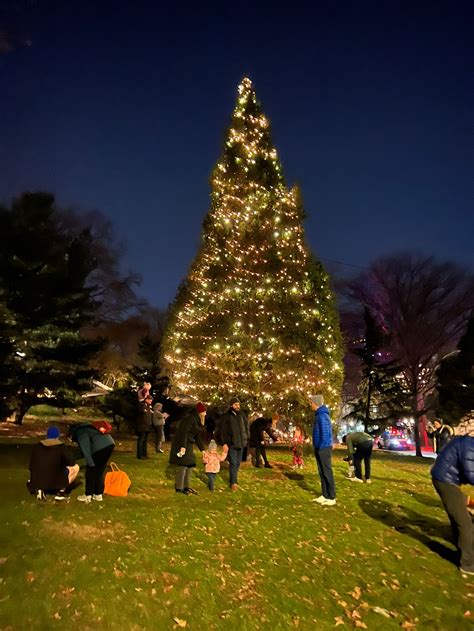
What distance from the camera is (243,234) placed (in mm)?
17250

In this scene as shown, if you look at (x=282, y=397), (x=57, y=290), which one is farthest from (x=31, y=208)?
(x=282, y=397)

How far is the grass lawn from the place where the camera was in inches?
177

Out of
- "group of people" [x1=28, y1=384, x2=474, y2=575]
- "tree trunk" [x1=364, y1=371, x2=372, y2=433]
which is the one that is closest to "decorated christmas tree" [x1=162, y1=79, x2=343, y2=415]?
"group of people" [x1=28, y1=384, x2=474, y2=575]

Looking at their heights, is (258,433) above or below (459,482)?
above

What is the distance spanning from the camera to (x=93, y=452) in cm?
751

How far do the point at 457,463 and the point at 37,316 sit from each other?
17.8 m

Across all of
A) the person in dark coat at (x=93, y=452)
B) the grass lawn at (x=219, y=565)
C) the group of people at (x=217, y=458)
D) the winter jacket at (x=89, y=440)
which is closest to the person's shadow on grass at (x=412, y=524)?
the grass lawn at (x=219, y=565)

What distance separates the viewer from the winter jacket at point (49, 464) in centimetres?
727

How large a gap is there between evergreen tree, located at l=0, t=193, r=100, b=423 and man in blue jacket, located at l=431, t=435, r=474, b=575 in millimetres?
16981

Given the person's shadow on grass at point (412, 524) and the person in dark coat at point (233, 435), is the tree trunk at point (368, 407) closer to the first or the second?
the person's shadow on grass at point (412, 524)

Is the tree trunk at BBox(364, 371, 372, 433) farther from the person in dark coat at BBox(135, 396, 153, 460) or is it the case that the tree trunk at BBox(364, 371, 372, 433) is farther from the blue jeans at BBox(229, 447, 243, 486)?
the blue jeans at BBox(229, 447, 243, 486)

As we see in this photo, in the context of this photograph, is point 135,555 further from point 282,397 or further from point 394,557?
point 282,397

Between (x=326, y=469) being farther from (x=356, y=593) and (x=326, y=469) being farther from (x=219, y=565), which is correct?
(x=219, y=565)

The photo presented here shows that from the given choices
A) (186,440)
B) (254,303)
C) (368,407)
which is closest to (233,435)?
(186,440)
